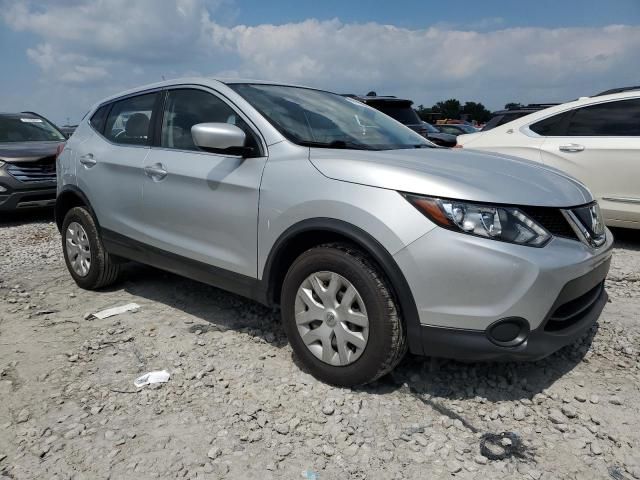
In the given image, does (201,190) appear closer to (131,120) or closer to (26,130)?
(131,120)

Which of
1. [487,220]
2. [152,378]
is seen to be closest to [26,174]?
[152,378]

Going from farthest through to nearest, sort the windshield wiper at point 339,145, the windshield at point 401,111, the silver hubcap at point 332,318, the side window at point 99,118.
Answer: the windshield at point 401,111 → the side window at point 99,118 → the windshield wiper at point 339,145 → the silver hubcap at point 332,318

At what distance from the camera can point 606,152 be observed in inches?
208

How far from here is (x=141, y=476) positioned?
2.20 metres

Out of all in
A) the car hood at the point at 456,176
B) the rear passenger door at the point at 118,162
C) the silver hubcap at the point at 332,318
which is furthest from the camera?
the rear passenger door at the point at 118,162

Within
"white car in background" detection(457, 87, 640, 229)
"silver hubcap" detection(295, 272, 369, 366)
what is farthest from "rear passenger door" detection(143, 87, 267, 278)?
"white car in background" detection(457, 87, 640, 229)

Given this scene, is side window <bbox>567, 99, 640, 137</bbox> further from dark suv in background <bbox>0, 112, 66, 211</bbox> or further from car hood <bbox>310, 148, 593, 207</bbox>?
dark suv in background <bbox>0, 112, 66, 211</bbox>

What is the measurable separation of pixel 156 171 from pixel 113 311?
1183 mm

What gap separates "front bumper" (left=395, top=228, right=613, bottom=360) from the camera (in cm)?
230

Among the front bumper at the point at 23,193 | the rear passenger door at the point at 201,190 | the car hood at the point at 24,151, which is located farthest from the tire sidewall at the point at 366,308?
the car hood at the point at 24,151

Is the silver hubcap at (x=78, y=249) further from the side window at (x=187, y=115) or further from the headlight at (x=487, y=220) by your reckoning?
the headlight at (x=487, y=220)

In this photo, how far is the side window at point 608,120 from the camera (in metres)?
5.31

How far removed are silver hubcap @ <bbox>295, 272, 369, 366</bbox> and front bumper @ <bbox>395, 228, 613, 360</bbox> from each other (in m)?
0.29

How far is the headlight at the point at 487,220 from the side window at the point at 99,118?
3.13m
